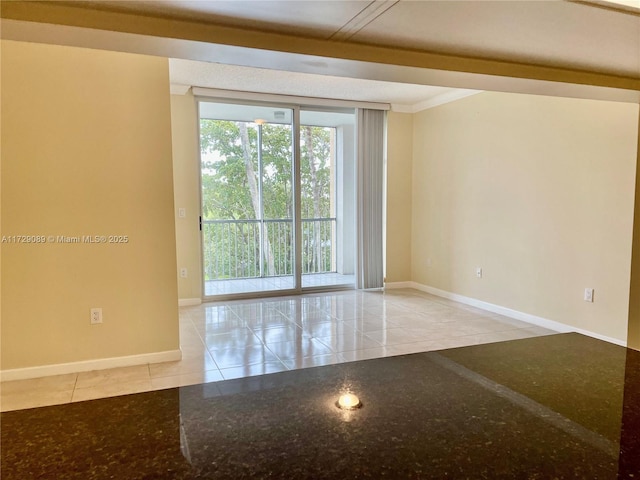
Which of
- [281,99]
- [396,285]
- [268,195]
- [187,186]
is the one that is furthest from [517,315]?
[187,186]

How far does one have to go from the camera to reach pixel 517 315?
4516mm

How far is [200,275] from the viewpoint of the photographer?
17.3ft

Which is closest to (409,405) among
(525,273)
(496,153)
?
(525,273)

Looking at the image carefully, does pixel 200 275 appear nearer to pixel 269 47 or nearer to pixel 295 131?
pixel 295 131

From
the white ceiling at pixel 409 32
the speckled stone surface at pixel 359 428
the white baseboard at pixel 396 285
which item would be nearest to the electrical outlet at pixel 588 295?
the white ceiling at pixel 409 32

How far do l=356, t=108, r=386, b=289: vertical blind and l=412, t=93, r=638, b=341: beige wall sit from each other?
1.95ft

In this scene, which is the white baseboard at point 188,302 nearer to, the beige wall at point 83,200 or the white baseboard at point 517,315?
the beige wall at point 83,200

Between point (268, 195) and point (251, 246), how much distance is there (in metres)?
0.81

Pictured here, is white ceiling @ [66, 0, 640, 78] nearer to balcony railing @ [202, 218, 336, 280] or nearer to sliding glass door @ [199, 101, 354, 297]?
sliding glass door @ [199, 101, 354, 297]

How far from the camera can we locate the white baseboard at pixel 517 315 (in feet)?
12.4

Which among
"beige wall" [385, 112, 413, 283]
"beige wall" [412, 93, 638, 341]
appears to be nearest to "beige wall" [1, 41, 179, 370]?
"beige wall" [412, 93, 638, 341]

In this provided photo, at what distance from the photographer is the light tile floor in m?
2.91

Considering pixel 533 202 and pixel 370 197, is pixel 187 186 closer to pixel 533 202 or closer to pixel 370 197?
pixel 370 197

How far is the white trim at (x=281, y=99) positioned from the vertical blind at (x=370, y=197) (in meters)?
→ 0.11
